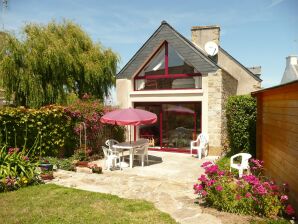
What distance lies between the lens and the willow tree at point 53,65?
56.0ft

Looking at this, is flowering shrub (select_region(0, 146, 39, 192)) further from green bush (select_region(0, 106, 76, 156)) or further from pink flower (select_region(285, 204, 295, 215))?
pink flower (select_region(285, 204, 295, 215))

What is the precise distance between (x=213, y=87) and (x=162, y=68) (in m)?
3.38

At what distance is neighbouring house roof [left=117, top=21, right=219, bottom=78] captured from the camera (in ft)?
49.4

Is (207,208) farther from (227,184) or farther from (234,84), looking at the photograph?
(234,84)

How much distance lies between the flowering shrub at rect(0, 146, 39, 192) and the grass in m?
0.41

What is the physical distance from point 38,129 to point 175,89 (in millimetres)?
7734

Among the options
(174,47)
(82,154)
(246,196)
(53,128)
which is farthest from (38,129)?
(246,196)

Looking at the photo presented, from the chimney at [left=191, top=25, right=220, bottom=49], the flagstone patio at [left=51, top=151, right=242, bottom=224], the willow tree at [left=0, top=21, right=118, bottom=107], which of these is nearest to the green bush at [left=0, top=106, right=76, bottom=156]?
the flagstone patio at [left=51, top=151, right=242, bottom=224]

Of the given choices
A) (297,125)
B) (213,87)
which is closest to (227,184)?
(297,125)

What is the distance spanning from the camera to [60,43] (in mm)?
18828

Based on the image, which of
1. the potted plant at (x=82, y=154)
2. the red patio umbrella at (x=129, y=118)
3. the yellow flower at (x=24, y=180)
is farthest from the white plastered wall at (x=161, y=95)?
the yellow flower at (x=24, y=180)

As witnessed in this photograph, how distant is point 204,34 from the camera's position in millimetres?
19938

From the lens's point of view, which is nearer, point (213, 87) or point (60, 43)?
point (213, 87)

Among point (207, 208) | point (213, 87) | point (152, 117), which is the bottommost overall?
point (207, 208)
